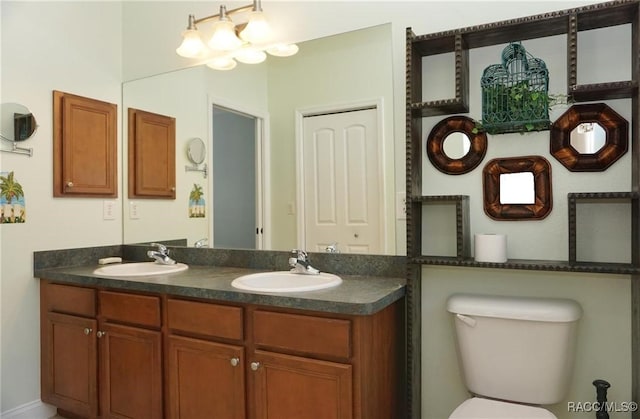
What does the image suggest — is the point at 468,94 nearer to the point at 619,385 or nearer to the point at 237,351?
the point at 619,385

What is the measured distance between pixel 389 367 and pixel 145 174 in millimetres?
1913

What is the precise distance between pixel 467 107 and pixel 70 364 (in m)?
2.28

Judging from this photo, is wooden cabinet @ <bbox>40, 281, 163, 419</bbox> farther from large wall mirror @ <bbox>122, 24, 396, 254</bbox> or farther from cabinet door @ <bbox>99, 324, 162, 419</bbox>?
large wall mirror @ <bbox>122, 24, 396, 254</bbox>

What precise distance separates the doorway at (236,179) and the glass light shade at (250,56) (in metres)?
0.27

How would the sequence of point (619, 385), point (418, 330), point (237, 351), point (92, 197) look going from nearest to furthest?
1. point (619, 385)
2. point (237, 351)
3. point (418, 330)
4. point (92, 197)

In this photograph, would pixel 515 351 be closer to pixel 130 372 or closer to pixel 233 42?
pixel 130 372

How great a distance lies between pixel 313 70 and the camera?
2.16 m

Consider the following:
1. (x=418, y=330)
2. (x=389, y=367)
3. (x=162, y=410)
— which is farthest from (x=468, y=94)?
(x=162, y=410)

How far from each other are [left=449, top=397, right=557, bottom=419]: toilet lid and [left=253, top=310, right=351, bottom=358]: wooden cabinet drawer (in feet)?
1.39

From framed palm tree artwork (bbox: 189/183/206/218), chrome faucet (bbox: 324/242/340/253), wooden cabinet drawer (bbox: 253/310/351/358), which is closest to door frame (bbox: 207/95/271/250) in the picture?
chrome faucet (bbox: 324/242/340/253)

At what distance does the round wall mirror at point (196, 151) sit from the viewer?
2582 mm

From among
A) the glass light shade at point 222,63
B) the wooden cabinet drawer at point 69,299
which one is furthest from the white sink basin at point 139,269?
the glass light shade at point 222,63

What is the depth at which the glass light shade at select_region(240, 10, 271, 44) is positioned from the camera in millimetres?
2225

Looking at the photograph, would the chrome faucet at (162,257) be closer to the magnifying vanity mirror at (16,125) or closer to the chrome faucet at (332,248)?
the magnifying vanity mirror at (16,125)
